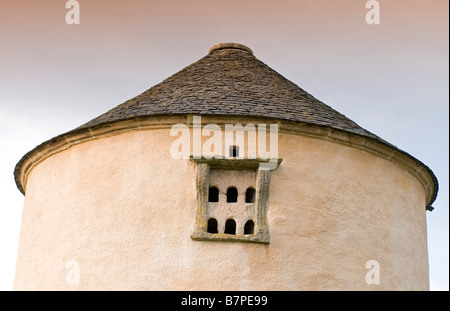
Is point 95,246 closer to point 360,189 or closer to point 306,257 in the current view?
point 306,257

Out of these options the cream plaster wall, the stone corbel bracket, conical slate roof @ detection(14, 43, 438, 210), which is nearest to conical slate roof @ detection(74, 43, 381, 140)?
conical slate roof @ detection(14, 43, 438, 210)

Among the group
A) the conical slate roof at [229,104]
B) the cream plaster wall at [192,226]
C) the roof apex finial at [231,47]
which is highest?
the roof apex finial at [231,47]

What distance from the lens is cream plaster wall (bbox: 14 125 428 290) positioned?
12484mm

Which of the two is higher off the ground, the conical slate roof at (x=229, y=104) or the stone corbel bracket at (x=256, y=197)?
the conical slate roof at (x=229, y=104)

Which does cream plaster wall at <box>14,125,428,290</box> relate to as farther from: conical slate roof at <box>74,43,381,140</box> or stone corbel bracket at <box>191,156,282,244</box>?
conical slate roof at <box>74,43,381,140</box>

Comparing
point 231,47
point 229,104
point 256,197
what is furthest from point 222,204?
point 231,47

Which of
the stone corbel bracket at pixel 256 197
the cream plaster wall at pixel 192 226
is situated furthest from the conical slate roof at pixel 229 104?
the stone corbel bracket at pixel 256 197

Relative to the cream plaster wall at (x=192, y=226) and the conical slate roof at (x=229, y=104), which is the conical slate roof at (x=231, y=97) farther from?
the cream plaster wall at (x=192, y=226)

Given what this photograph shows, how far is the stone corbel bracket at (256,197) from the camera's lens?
12.5 metres

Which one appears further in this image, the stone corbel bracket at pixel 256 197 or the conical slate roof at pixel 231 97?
the conical slate roof at pixel 231 97

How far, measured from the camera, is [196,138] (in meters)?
13.0

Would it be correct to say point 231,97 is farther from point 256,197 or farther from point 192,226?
point 192,226

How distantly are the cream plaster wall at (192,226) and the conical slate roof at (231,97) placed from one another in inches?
19.9

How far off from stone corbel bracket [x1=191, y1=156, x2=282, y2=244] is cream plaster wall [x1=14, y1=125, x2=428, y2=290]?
0.37ft
